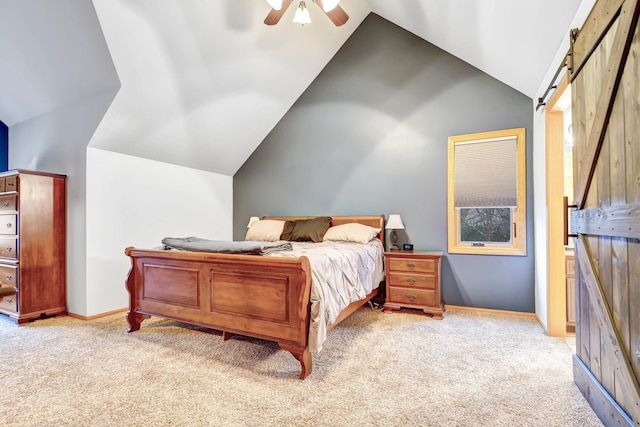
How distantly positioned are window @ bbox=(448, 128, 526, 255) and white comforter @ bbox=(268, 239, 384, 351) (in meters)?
1.17

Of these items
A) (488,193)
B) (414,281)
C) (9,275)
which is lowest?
(414,281)

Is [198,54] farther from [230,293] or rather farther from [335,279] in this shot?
[335,279]

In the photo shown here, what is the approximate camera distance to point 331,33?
14.0ft

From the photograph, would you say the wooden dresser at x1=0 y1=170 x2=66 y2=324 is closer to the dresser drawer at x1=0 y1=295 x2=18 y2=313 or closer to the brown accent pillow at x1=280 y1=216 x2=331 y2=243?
the dresser drawer at x1=0 y1=295 x2=18 y2=313

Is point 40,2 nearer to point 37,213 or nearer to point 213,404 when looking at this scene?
point 37,213

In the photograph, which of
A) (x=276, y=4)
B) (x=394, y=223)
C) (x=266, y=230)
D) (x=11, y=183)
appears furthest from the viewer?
(x=266, y=230)

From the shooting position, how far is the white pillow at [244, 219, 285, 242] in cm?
440

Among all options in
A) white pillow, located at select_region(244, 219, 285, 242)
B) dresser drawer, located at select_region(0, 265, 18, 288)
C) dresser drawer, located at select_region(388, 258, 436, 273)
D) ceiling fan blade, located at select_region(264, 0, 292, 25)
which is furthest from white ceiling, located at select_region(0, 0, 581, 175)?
dresser drawer, located at select_region(388, 258, 436, 273)

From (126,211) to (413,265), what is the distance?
136 inches

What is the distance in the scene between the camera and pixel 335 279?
256cm

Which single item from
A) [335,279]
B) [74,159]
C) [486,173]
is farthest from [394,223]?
[74,159]

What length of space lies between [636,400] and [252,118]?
459cm

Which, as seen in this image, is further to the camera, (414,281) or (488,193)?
(488,193)

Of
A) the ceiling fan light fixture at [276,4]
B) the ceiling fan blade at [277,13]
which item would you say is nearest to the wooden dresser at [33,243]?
the ceiling fan blade at [277,13]
